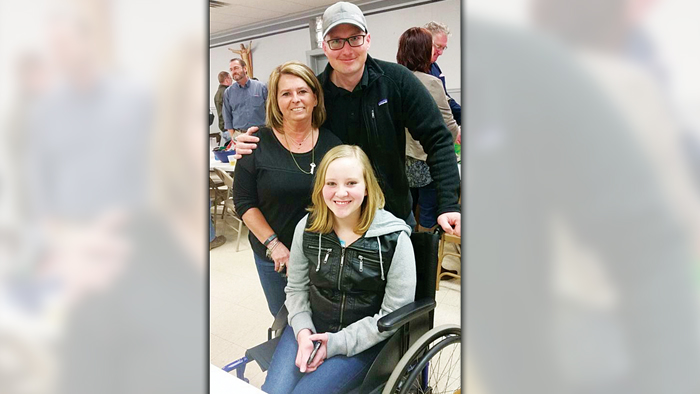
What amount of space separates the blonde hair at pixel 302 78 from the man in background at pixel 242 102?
3 centimetres

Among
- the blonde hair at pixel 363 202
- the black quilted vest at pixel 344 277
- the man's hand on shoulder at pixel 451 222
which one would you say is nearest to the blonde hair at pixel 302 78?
the blonde hair at pixel 363 202

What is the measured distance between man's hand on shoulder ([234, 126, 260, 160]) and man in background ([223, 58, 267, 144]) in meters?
0.02

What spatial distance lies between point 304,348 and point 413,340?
323 mm

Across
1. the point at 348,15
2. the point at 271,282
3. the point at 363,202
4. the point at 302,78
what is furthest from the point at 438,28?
the point at 271,282

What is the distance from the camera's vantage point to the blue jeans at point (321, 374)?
1.36 m

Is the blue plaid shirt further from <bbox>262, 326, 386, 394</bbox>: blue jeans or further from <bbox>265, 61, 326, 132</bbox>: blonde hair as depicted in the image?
<bbox>262, 326, 386, 394</bbox>: blue jeans

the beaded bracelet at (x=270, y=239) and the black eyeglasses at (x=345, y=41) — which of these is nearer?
the black eyeglasses at (x=345, y=41)

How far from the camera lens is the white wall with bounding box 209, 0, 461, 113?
128 centimetres

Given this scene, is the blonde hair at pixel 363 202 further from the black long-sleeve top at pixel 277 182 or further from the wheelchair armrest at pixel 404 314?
the wheelchair armrest at pixel 404 314

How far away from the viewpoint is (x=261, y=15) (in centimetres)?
142

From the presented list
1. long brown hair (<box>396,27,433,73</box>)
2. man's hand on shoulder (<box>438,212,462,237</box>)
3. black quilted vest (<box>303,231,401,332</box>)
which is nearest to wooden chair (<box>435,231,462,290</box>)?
man's hand on shoulder (<box>438,212,462,237</box>)

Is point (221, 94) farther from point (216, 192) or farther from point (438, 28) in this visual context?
point (438, 28)
